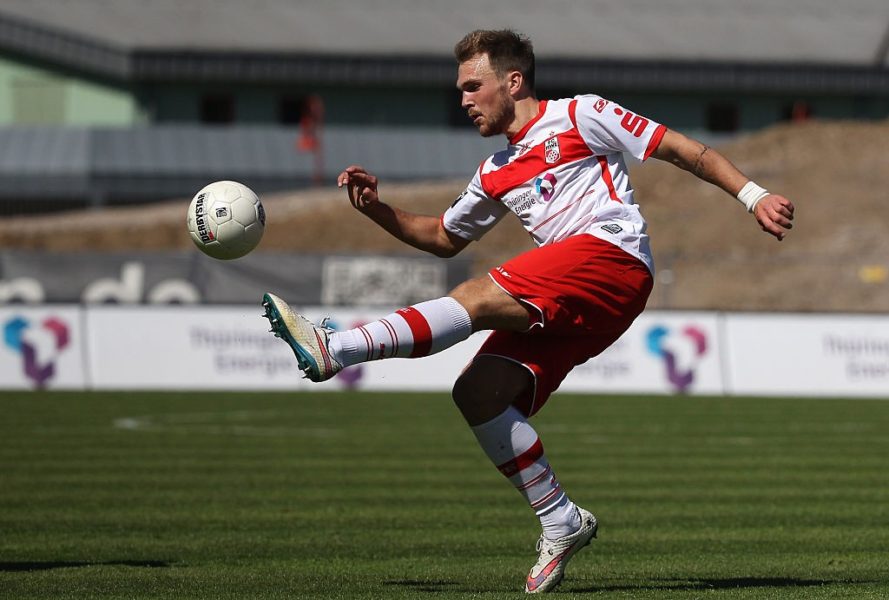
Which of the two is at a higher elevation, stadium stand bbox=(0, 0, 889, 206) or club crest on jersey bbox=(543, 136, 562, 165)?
club crest on jersey bbox=(543, 136, 562, 165)

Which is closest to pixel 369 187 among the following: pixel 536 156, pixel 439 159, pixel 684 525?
pixel 536 156

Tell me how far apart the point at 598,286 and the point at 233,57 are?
48.0 m

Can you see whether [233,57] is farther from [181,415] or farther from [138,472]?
[138,472]

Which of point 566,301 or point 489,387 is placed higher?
point 566,301

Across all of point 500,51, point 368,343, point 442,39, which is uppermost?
point 500,51

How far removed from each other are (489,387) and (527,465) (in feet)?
1.39

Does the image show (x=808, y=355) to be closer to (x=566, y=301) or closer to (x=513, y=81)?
(x=513, y=81)

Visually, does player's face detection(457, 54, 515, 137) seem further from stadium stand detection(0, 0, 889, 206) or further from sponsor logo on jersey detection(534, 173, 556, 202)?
stadium stand detection(0, 0, 889, 206)

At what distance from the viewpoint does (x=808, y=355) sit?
2538 centimetres

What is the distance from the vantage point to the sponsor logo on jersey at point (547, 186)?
754 cm

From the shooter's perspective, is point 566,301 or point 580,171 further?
point 580,171

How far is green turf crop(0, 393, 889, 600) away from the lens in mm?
7938

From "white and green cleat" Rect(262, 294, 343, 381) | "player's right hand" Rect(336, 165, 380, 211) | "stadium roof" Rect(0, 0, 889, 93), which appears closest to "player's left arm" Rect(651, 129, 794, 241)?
"player's right hand" Rect(336, 165, 380, 211)

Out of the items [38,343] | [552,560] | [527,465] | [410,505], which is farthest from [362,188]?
[38,343]
